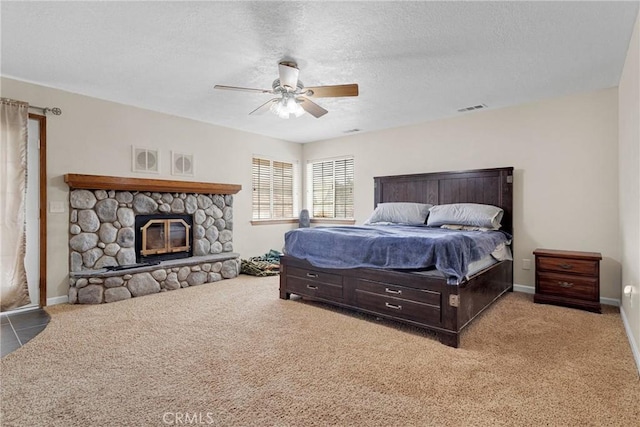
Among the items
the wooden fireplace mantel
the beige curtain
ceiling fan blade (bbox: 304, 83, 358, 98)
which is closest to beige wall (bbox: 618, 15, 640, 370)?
ceiling fan blade (bbox: 304, 83, 358, 98)

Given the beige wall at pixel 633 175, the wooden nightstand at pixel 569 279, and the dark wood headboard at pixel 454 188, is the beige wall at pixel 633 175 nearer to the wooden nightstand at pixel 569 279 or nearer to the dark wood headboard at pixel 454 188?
the wooden nightstand at pixel 569 279

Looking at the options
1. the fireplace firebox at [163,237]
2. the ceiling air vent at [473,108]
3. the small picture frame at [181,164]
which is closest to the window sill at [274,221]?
the fireplace firebox at [163,237]

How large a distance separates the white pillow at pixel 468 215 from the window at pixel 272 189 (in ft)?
10.00

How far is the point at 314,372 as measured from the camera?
7.08 ft

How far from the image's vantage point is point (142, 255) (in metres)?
4.49

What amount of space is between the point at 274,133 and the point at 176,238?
2474 mm

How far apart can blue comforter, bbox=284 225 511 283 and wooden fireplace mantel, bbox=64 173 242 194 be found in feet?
6.13

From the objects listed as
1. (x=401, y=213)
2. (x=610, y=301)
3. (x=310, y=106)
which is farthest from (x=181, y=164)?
(x=610, y=301)

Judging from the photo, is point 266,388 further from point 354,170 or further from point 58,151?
point 354,170

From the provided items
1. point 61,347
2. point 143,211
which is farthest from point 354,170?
point 61,347

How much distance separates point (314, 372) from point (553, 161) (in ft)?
12.5

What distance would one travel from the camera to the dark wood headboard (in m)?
4.28

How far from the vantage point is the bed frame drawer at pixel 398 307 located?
2725 mm

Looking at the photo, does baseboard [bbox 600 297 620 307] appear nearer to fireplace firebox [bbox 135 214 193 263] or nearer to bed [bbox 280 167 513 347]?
bed [bbox 280 167 513 347]
